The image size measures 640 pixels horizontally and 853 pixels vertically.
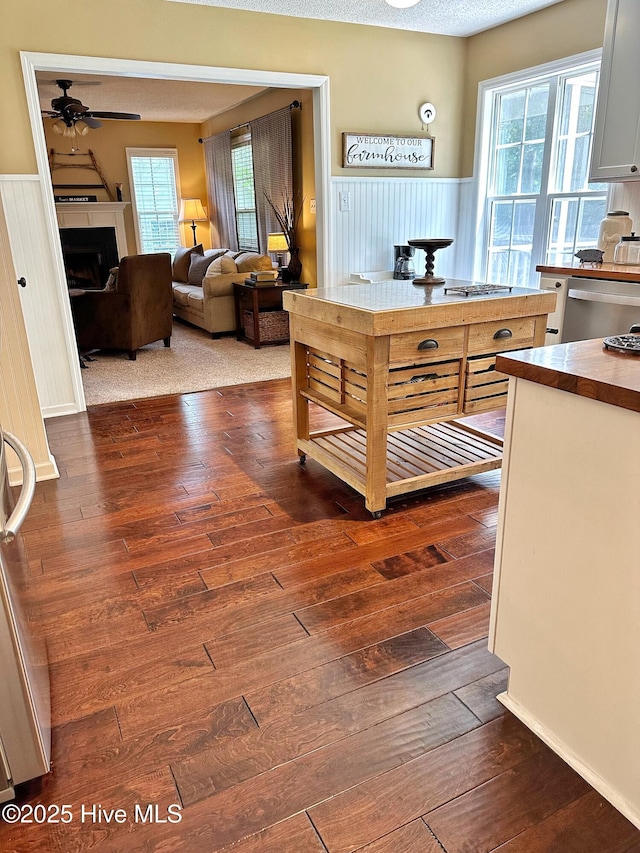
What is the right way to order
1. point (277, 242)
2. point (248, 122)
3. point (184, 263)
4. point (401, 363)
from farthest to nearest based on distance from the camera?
point (184, 263) < point (248, 122) < point (277, 242) < point (401, 363)

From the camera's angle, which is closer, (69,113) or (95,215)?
(69,113)

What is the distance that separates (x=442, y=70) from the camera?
5062 mm

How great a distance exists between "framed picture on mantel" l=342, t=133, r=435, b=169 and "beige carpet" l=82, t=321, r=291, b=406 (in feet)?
5.84

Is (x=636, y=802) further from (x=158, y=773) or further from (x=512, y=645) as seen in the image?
(x=158, y=773)

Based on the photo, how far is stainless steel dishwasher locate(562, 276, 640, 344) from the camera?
122 inches

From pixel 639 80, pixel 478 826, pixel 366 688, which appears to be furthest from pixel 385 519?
pixel 639 80

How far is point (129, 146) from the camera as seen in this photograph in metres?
8.67

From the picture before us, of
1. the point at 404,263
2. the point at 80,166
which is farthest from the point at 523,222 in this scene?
the point at 80,166

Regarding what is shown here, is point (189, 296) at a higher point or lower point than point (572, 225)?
lower

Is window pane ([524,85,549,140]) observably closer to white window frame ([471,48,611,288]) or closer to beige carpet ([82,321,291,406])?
white window frame ([471,48,611,288])

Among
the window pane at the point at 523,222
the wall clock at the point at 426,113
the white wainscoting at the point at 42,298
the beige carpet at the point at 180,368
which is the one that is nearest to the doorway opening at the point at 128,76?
the white wainscoting at the point at 42,298

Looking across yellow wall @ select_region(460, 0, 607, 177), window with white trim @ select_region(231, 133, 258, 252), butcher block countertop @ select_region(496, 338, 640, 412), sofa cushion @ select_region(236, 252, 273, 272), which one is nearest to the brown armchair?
sofa cushion @ select_region(236, 252, 273, 272)

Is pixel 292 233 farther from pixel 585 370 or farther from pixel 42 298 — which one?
pixel 585 370

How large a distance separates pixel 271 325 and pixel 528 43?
3.12 m
